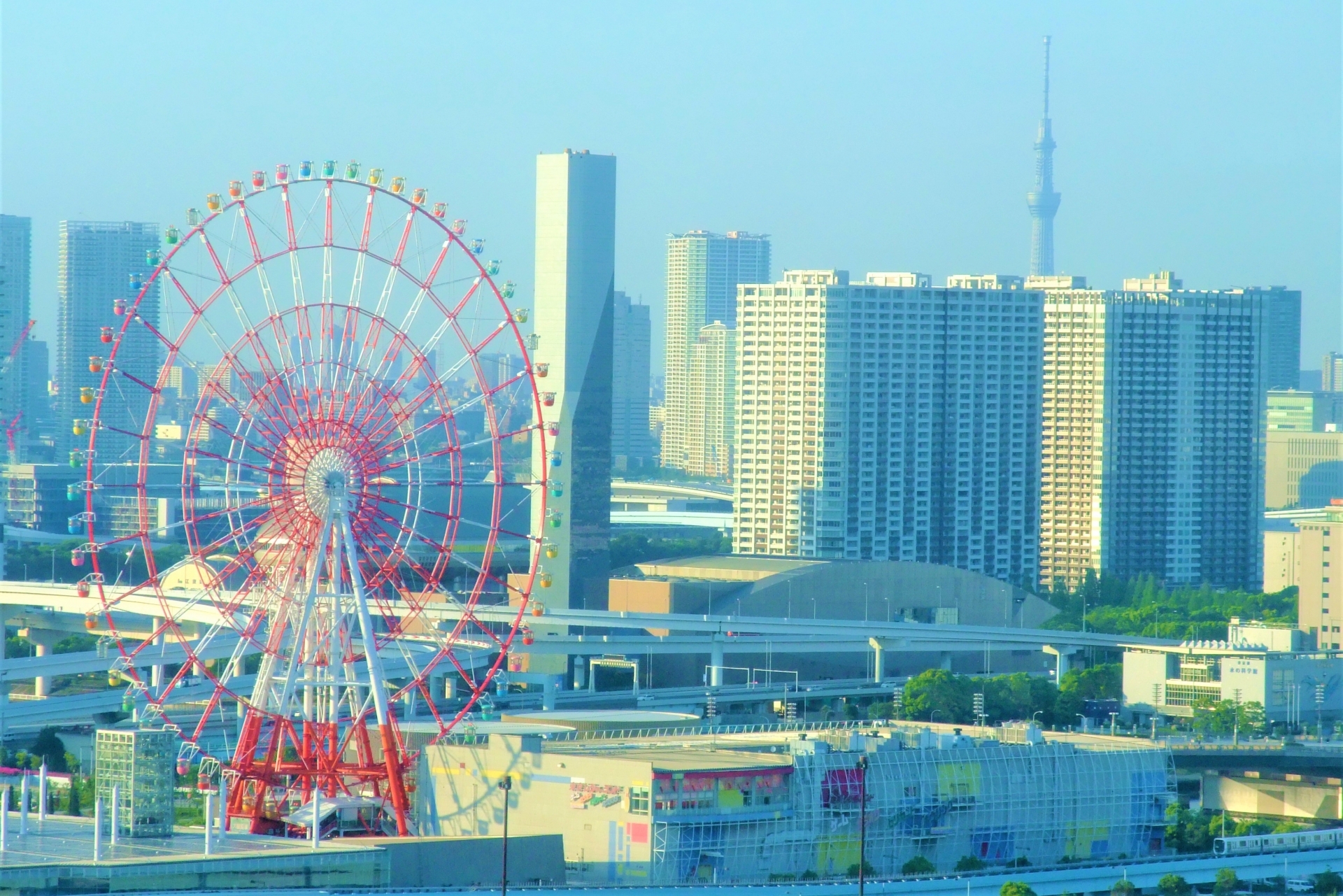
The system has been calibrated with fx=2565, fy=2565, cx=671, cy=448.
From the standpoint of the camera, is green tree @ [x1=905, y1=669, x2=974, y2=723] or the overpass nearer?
green tree @ [x1=905, y1=669, x2=974, y2=723]

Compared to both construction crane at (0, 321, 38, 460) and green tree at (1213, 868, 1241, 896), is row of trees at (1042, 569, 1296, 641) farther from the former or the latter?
construction crane at (0, 321, 38, 460)

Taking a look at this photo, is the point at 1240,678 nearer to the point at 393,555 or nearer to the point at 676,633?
the point at 676,633

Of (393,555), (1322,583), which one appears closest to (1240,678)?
(1322,583)

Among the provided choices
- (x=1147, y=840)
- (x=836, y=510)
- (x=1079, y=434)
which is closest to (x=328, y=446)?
(x=1147, y=840)

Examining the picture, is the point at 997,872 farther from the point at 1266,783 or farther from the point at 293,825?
the point at 1266,783

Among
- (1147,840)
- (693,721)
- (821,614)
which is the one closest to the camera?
(1147,840)

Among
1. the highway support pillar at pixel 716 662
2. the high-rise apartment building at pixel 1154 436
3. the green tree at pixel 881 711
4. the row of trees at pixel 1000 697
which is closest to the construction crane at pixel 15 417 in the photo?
the high-rise apartment building at pixel 1154 436

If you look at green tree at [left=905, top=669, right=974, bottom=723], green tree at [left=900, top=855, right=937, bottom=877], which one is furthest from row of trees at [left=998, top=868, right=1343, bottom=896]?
green tree at [left=905, top=669, right=974, bottom=723]
